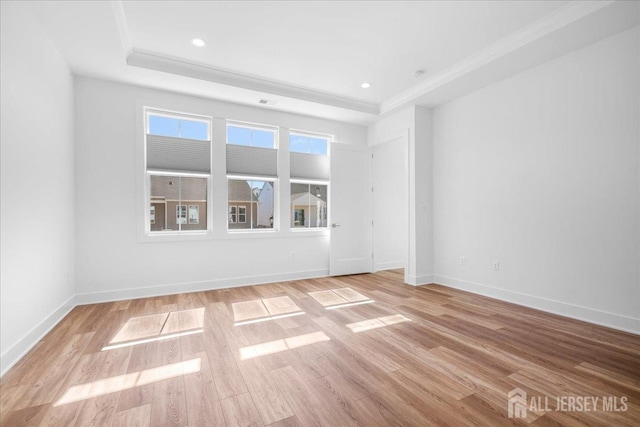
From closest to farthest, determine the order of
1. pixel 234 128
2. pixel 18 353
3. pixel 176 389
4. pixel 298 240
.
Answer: pixel 176 389, pixel 18 353, pixel 234 128, pixel 298 240

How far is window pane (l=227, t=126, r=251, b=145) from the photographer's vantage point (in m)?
4.80

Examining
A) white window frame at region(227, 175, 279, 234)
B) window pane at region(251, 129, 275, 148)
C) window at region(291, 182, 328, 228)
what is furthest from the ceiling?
window at region(291, 182, 328, 228)

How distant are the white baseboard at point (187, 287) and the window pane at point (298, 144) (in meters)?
2.28

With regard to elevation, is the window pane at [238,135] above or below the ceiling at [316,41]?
below

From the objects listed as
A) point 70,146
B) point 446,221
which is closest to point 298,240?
point 446,221

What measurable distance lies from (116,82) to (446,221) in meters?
5.33

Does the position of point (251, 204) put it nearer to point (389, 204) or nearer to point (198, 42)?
point (198, 42)

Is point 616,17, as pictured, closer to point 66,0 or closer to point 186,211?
point 66,0

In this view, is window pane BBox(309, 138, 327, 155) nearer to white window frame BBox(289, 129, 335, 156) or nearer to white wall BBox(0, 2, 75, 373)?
white window frame BBox(289, 129, 335, 156)

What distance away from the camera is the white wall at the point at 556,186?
2.85 m

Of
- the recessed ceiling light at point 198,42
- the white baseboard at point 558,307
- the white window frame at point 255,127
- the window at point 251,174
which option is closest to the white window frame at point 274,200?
the window at point 251,174

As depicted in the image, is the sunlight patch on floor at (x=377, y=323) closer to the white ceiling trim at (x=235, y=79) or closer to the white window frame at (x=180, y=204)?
the white window frame at (x=180, y=204)

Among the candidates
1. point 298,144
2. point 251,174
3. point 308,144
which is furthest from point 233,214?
point 308,144

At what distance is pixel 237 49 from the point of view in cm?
342
